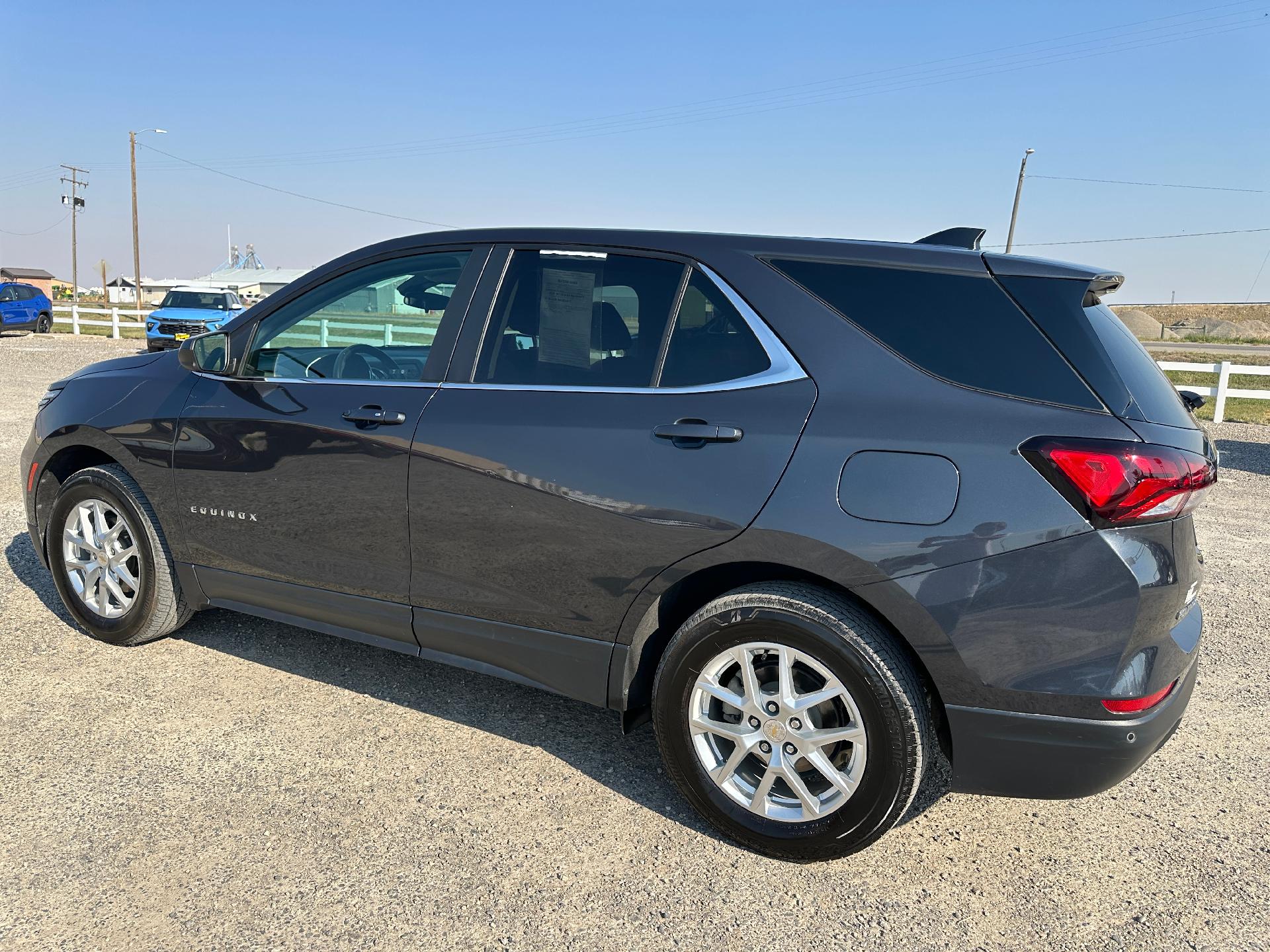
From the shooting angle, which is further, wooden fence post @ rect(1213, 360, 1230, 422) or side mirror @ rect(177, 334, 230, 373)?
wooden fence post @ rect(1213, 360, 1230, 422)

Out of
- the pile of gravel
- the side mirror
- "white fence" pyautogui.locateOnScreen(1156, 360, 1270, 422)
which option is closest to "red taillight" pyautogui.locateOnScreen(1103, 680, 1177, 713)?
the side mirror

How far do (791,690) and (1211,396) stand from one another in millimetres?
14432

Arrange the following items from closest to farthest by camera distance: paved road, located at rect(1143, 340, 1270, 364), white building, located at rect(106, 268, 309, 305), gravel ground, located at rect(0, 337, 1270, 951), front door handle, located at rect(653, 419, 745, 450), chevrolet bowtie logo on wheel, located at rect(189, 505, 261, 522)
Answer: gravel ground, located at rect(0, 337, 1270, 951)
front door handle, located at rect(653, 419, 745, 450)
chevrolet bowtie logo on wheel, located at rect(189, 505, 261, 522)
paved road, located at rect(1143, 340, 1270, 364)
white building, located at rect(106, 268, 309, 305)

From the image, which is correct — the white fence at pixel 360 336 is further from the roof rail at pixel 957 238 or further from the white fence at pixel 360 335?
the roof rail at pixel 957 238

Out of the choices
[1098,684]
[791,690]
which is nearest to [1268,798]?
[1098,684]

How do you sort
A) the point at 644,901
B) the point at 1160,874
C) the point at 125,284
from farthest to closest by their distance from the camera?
1. the point at 125,284
2. the point at 1160,874
3. the point at 644,901

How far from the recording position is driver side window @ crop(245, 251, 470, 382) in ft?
11.4

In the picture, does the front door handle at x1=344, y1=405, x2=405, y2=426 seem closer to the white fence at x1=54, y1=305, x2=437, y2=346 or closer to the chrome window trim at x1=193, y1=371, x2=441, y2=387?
the chrome window trim at x1=193, y1=371, x2=441, y2=387

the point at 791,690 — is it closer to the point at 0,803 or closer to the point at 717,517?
the point at 717,517

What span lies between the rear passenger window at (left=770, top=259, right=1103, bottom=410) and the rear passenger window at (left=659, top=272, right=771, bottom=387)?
0.24 m

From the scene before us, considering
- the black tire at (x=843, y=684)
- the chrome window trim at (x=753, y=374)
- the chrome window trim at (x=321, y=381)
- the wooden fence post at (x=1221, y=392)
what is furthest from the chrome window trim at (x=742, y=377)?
the wooden fence post at (x=1221, y=392)

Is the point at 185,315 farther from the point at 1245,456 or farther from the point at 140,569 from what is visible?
the point at 1245,456

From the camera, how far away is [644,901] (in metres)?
2.61

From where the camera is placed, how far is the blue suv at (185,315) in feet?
75.1
